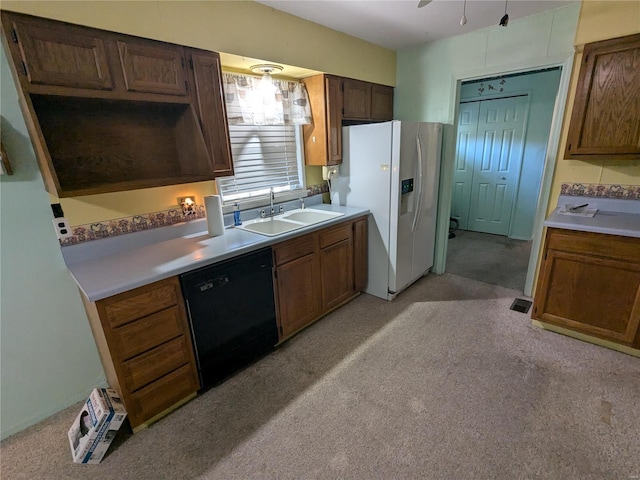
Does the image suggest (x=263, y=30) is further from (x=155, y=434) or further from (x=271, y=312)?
(x=155, y=434)

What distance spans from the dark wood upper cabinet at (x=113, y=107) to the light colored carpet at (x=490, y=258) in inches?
116

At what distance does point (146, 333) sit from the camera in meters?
1.64

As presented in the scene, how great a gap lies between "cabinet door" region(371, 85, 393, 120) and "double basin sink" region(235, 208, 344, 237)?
4.07ft

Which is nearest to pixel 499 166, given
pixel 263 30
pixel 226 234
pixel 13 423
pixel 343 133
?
pixel 343 133

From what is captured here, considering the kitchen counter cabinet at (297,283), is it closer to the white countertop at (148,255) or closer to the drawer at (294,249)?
the drawer at (294,249)

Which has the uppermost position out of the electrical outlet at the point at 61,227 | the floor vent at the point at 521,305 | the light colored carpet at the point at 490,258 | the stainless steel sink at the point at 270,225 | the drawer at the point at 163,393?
the electrical outlet at the point at 61,227

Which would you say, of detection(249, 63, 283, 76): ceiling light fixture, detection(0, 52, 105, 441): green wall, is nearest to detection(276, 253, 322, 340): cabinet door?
detection(0, 52, 105, 441): green wall

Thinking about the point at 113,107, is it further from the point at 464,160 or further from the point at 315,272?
the point at 464,160

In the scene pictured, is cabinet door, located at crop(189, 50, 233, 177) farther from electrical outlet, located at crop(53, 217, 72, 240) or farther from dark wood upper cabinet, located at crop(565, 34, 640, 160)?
dark wood upper cabinet, located at crop(565, 34, 640, 160)

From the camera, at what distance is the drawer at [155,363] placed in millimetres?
1621

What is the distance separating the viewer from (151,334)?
166cm

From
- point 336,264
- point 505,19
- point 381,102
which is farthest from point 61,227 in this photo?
point 381,102

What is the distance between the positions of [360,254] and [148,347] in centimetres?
190

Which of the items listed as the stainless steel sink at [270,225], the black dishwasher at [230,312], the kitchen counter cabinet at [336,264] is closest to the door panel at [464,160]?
the kitchen counter cabinet at [336,264]
